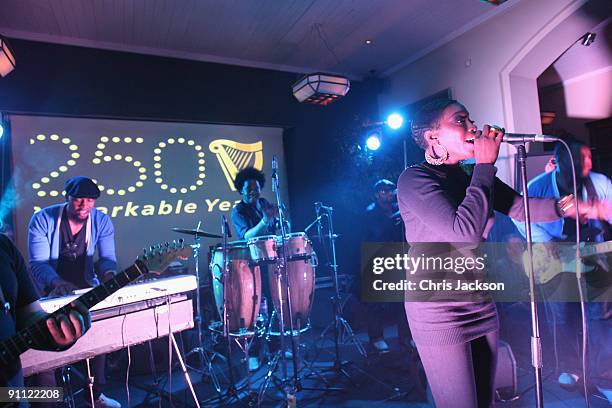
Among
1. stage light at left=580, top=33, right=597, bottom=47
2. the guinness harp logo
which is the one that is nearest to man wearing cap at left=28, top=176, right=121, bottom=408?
the guinness harp logo

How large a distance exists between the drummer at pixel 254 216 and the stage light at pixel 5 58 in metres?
2.67

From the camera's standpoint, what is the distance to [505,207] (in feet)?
5.86

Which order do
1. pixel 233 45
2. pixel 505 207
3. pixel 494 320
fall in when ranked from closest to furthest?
1. pixel 494 320
2. pixel 505 207
3. pixel 233 45

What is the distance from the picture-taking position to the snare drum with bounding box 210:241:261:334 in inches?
150

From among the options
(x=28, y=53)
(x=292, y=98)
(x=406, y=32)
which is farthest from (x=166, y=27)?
(x=406, y=32)

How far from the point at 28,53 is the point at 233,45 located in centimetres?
263

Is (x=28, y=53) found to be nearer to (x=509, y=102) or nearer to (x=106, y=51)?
(x=106, y=51)

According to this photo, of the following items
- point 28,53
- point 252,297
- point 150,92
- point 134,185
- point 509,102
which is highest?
point 28,53

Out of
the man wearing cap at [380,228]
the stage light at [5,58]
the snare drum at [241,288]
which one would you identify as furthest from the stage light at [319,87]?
the stage light at [5,58]

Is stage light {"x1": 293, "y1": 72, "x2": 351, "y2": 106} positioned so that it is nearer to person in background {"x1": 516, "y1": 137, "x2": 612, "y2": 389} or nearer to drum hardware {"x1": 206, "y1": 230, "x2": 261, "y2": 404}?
drum hardware {"x1": 206, "y1": 230, "x2": 261, "y2": 404}

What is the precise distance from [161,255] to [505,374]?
2831 mm

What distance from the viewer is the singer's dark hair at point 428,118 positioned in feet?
5.30

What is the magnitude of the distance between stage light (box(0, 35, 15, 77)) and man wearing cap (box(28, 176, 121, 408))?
52.0 inches

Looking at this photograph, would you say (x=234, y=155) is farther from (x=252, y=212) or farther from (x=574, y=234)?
(x=574, y=234)
